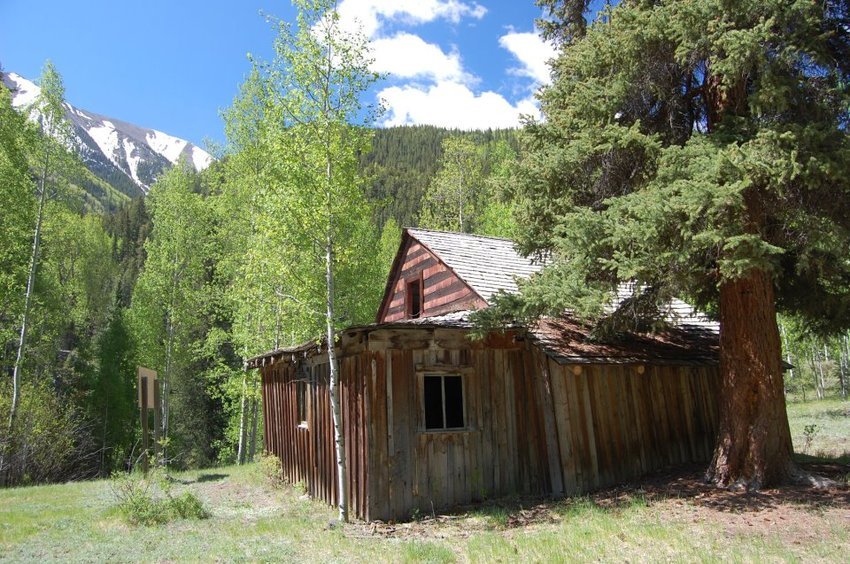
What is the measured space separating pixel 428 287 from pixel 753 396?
9364 mm

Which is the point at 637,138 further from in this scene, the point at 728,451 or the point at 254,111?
the point at 254,111

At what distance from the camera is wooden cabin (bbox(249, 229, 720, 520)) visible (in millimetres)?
9922

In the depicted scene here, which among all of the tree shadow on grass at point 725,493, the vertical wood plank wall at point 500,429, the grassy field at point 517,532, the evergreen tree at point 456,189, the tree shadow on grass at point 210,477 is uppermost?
the evergreen tree at point 456,189

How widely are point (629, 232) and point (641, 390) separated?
4893mm

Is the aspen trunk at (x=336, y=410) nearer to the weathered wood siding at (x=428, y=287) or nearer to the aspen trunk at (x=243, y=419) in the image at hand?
the weathered wood siding at (x=428, y=287)

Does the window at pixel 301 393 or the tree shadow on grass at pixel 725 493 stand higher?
the window at pixel 301 393

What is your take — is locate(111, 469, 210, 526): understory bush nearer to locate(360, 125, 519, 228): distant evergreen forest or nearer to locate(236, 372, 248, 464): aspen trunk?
locate(236, 372, 248, 464): aspen trunk

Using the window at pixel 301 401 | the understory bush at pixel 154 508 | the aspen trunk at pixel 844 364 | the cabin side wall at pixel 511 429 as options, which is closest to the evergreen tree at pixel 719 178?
the cabin side wall at pixel 511 429

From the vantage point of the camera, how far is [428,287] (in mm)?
16875

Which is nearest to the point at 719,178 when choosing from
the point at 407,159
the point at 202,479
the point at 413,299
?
the point at 413,299

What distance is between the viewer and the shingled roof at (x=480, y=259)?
14.6 m

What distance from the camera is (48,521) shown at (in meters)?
11.0

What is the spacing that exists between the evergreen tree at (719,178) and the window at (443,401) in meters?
2.43

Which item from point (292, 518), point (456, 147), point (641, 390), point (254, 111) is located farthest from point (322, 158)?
point (456, 147)
